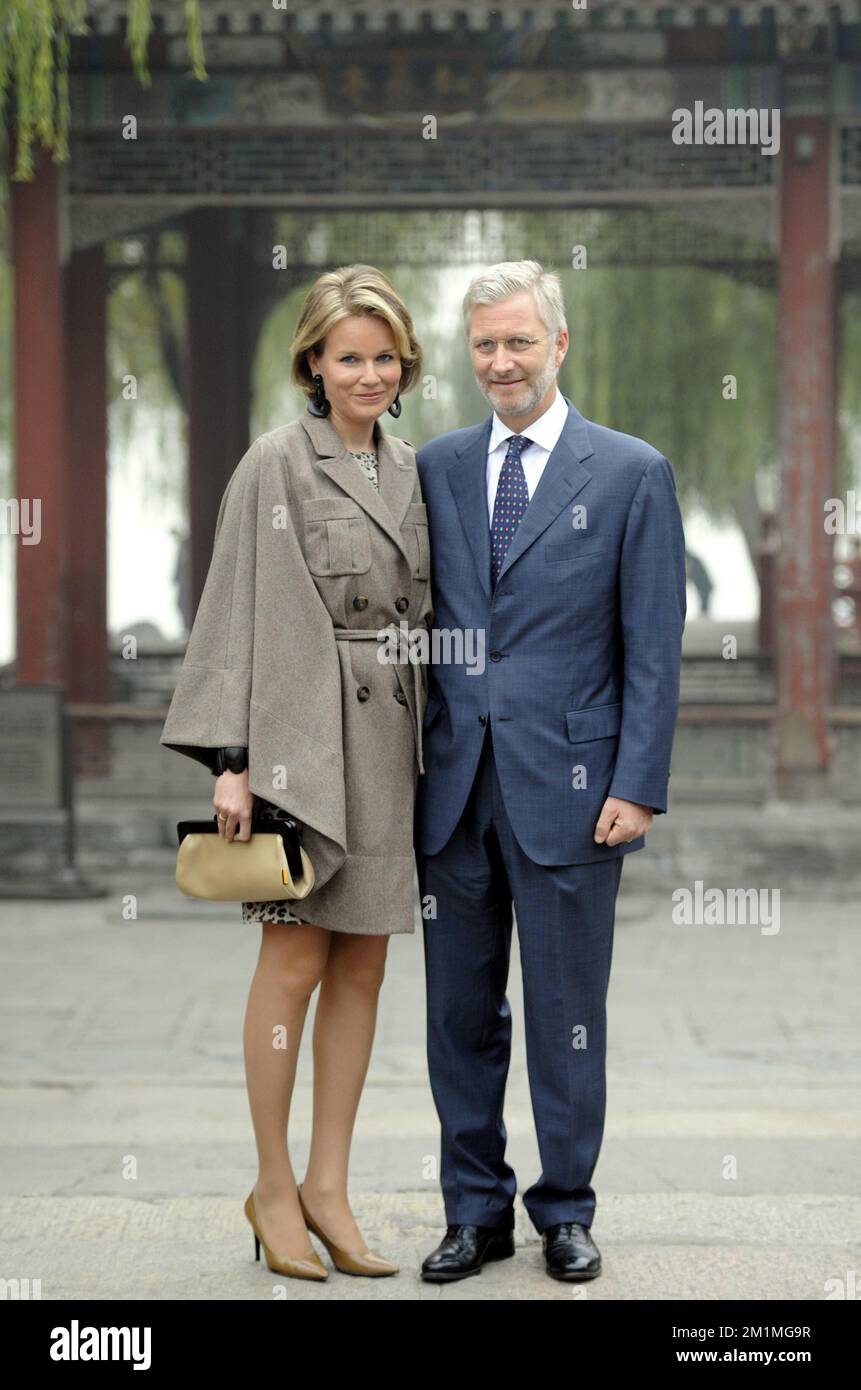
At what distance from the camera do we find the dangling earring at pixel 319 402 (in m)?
3.79

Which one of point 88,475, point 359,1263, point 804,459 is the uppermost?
point 88,475

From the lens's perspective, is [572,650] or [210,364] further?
[210,364]

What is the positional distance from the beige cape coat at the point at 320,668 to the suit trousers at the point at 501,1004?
0.42 feet

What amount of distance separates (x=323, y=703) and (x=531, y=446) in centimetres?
67

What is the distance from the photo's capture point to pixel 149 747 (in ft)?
37.1

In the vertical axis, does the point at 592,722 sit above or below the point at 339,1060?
above

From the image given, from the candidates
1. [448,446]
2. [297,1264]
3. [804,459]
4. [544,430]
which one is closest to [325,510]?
[448,446]

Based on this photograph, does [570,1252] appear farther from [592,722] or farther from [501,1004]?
[592,722]

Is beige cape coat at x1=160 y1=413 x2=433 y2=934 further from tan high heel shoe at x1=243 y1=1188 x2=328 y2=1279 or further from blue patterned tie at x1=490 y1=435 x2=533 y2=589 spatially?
tan high heel shoe at x1=243 y1=1188 x2=328 y2=1279

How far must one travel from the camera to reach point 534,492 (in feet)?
12.5

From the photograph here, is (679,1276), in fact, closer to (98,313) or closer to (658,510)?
(658,510)

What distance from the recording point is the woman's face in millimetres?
3670

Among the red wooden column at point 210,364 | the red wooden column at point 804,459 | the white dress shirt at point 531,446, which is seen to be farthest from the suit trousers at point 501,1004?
the red wooden column at point 210,364

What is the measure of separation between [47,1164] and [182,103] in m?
6.37
